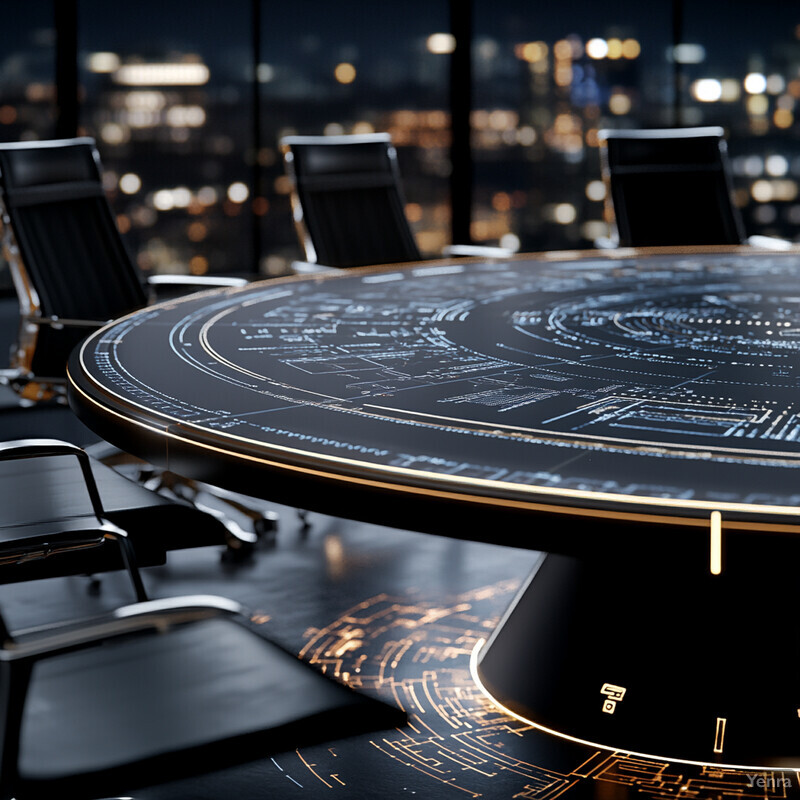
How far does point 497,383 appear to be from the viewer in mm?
1805

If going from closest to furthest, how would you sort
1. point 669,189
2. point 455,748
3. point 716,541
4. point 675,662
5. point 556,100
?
point 716,541
point 675,662
point 455,748
point 669,189
point 556,100

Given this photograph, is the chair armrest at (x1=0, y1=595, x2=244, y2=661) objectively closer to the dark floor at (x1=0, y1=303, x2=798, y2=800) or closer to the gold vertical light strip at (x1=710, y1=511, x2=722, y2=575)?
the dark floor at (x1=0, y1=303, x2=798, y2=800)

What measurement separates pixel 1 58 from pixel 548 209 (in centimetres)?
373

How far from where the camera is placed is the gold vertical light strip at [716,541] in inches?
45.8

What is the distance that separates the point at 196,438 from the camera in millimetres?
1487

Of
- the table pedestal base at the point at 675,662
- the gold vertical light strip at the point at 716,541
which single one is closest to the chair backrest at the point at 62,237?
the table pedestal base at the point at 675,662

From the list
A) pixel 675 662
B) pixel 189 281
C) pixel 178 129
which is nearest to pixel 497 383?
pixel 675 662

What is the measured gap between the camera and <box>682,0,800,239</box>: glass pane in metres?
8.22

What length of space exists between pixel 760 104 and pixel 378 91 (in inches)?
109

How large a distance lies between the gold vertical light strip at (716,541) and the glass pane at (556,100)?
21.9 feet

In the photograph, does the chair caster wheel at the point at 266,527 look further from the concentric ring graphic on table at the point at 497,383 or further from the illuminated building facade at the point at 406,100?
the illuminated building facade at the point at 406,100

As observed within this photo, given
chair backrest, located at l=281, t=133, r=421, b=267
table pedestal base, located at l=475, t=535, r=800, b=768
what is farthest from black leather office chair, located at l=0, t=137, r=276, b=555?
table pedestal base, located at l=475, t=535, r=800, b=768

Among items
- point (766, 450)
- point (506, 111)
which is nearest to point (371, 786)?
point (766, 450)

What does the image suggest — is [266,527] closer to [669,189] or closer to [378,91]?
[669,189]
